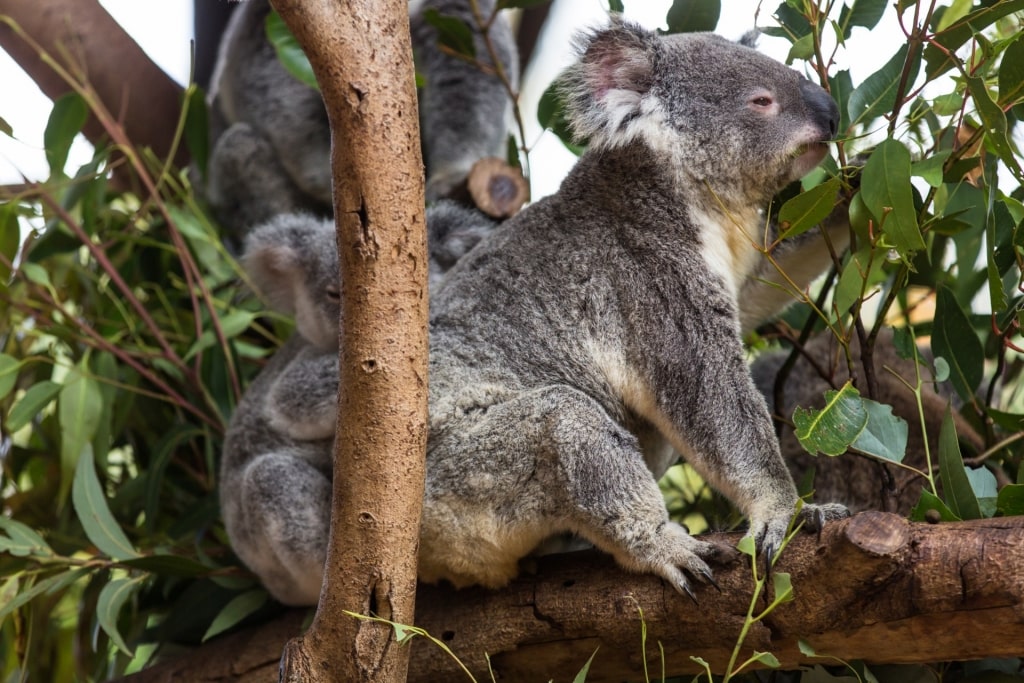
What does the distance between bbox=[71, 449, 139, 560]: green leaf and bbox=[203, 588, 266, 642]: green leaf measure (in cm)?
31

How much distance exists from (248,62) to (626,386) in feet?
11.0

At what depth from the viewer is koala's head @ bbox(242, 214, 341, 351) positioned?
128 inches

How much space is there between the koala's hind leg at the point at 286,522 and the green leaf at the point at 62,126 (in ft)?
4.40

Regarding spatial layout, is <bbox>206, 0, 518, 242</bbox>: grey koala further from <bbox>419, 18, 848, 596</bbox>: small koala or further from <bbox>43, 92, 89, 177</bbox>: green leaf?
<bbox>419, 18, 848, 596</bbox>: small koala

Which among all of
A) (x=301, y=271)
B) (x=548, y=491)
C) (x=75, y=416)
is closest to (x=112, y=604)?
(x=75, y=416)

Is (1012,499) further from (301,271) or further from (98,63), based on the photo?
(98,63)

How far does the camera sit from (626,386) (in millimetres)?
2570

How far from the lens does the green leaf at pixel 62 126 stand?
3389 millimetres

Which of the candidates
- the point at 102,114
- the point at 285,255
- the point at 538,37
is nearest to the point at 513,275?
the point at 285,255

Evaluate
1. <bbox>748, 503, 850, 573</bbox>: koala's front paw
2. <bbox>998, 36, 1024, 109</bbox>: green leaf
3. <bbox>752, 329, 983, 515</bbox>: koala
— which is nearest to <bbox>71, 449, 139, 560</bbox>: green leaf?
<bbox>748, 503, 850, 573</bbox>: koala's front paw

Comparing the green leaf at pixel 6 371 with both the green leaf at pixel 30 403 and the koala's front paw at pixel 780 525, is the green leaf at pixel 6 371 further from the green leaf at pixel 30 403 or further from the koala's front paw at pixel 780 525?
the koala's front paw at pixel 780 525

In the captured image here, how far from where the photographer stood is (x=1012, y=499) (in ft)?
6.74

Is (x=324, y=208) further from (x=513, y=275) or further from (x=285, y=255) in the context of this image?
(x=513, y=275)

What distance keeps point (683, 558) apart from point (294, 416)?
122 centimetres
